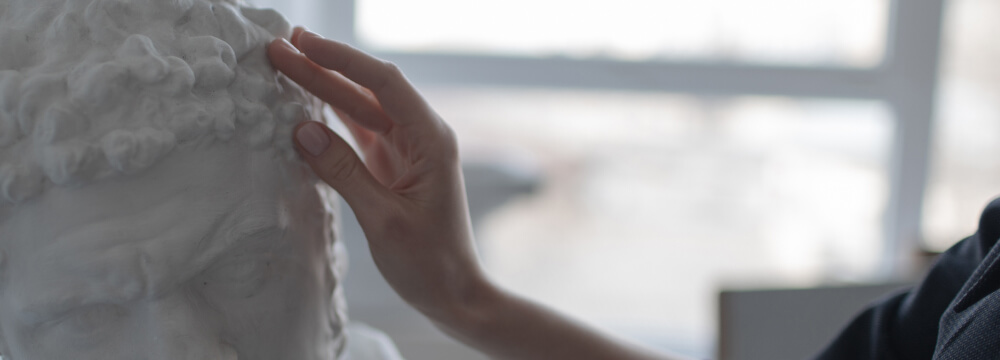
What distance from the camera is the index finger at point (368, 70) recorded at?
2.68 ft

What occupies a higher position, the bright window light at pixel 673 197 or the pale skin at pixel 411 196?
the pale skin at pixel 411 196

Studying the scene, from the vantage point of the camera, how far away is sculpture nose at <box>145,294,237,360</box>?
743 mm

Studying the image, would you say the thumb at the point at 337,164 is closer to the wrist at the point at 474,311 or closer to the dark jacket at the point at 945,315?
the wrist at the point at 474,311

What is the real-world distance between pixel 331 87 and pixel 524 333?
19.5 inches

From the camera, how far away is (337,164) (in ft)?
→ 2.81

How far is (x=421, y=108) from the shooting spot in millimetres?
881

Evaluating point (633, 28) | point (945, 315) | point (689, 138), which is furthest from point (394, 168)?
point (689, 138)

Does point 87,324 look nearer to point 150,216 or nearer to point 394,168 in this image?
point 150,216

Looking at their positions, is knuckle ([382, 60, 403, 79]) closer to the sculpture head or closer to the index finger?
the index finger

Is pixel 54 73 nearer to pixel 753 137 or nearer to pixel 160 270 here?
pixel 160 270

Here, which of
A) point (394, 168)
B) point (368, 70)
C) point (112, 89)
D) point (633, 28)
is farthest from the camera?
point (633, 28)

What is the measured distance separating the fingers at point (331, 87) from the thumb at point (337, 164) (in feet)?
0.19

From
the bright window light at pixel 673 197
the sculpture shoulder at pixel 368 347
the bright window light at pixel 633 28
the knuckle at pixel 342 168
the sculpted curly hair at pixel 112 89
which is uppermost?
the sculpted curly hair at pixel 112 89

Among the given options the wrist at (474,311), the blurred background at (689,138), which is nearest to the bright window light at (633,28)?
the blurred background at (689,138)
